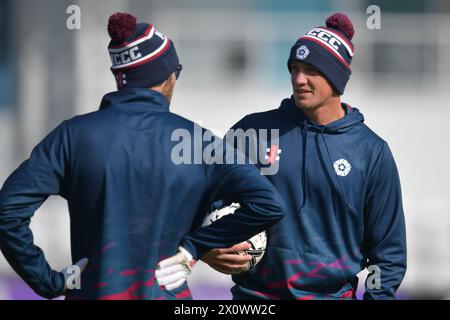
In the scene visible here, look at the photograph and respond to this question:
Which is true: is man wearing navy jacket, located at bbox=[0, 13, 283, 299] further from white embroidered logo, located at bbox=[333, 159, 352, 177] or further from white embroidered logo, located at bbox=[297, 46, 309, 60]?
white embroidered logo, located at bbox=[297, 46, 309, 60]

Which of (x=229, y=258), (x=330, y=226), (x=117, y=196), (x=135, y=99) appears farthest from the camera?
(x=330, y=226)

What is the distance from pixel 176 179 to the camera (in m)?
4.66

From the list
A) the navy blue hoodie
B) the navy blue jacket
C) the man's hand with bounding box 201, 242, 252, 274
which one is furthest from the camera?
the navy blue hoodie

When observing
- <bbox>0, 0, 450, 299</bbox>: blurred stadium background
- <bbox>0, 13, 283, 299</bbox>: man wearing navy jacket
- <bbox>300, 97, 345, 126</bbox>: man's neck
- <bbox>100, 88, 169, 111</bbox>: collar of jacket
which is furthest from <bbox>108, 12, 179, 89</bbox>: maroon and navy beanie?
<bbox>0, 0, 450, 299</bbox>: blurred stadium background

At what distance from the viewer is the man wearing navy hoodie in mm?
5566

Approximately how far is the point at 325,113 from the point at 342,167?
1.08 ft

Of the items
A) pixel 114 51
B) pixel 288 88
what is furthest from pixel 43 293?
pixel 288 88

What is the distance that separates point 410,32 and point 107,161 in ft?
36.1

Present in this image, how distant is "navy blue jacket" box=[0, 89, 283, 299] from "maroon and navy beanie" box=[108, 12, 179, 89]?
26cm

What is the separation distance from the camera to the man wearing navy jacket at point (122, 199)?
462cm

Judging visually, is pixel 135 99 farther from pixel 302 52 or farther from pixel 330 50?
pixel 330 50

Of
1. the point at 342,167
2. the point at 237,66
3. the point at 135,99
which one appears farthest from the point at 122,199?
the point at 237,66

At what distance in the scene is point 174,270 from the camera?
15.5 feet
